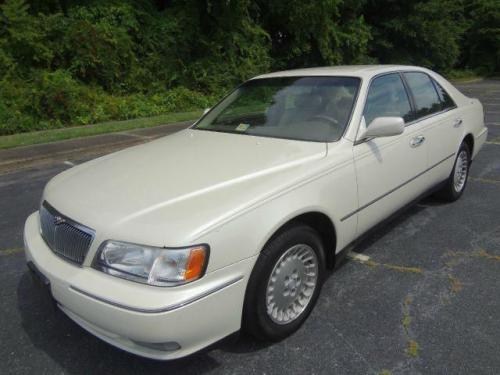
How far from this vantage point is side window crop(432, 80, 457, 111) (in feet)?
14.2

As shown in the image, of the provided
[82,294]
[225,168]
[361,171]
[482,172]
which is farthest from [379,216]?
[482,172]

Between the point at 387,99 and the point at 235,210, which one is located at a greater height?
the point at 387,99

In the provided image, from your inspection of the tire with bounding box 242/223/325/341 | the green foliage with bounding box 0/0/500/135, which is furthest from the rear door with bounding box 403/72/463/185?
the green foliage with bounding box 0/0/500/135

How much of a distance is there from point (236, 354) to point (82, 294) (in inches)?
36.6

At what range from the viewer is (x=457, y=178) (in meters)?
4.71

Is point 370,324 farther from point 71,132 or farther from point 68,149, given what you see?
point 71,132

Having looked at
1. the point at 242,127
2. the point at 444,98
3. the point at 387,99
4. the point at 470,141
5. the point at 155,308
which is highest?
the point at 387,99

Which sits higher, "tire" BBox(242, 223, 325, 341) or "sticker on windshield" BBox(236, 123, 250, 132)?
"sticker on windshield" BBox(236, 123, 250, 132)

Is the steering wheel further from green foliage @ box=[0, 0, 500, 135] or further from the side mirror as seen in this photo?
green foliage @ box=[0, 0, 500, 135]

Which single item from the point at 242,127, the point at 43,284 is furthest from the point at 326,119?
the point at 43,284

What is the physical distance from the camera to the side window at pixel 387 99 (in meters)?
3.31

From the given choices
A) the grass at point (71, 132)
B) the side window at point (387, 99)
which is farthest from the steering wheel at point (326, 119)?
the grass at point (71, 132)

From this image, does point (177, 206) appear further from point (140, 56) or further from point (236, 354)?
point (140, 56)

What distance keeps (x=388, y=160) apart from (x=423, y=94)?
1182mm
